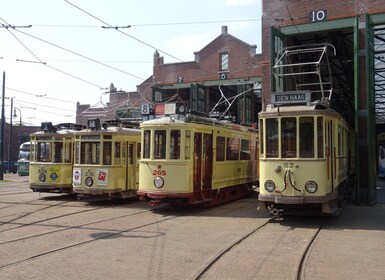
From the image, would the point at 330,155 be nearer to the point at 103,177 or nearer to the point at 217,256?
the point at 217,256

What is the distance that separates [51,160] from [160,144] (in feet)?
20.0

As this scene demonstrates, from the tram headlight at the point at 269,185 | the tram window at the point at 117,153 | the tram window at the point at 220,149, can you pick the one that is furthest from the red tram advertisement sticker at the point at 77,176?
the tram headlight at the point at 269,185

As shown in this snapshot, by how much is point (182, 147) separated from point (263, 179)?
9.35 ft

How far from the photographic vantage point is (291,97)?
1215 centimetres

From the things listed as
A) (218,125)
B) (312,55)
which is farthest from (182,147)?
(312,55)

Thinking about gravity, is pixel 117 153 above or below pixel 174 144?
below

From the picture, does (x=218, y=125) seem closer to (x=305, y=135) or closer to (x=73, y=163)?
(x=305, y=135)

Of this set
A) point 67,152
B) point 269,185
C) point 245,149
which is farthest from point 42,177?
point 269,185

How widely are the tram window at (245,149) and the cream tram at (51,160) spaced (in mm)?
6574

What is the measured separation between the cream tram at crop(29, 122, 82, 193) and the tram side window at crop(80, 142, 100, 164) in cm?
179

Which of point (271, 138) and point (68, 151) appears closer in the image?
point (271, 138)

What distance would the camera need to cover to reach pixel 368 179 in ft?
54.6

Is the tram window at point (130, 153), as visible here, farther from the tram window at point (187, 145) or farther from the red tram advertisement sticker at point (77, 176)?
the tram window at point (187, 145)

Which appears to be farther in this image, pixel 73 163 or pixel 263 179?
pixel 73 163
